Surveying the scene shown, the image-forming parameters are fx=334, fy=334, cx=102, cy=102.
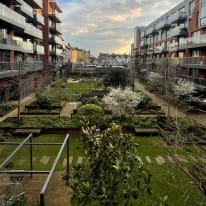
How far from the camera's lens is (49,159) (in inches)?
762

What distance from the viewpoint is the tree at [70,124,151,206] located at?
6.15m

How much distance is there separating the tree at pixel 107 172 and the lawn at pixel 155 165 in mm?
6223

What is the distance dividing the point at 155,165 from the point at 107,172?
12319 mm

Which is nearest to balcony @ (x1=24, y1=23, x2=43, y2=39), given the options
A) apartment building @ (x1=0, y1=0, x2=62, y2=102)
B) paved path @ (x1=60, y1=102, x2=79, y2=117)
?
apartment building @ (x1=0, y1=0, x2=62, y2=102)

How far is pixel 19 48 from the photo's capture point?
1672 inches

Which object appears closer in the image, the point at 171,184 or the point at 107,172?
the point at 107,172

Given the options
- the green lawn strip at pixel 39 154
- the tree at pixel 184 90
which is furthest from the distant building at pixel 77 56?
the green lawn strip at pixel 39 154

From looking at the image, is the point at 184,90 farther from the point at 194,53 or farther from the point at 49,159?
the point at 49,159

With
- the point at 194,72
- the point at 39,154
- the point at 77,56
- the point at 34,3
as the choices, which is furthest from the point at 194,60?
the point at 77,56

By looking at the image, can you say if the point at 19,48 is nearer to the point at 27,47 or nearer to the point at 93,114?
the point at 27,47

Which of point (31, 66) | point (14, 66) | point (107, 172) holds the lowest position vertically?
point (107, 172)

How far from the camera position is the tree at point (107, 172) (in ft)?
20.2

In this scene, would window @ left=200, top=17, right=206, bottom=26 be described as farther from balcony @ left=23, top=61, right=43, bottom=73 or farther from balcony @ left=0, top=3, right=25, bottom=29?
balcony @ left=23, top=61, right=43, bottom=73

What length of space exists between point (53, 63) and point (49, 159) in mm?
55109
